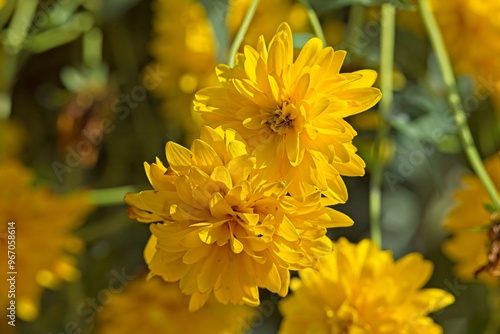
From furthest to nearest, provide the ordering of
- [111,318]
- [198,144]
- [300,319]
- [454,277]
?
[454,277], [111,318], [300,319], [198,144]

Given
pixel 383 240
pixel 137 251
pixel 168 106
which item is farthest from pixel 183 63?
pixel 383 240

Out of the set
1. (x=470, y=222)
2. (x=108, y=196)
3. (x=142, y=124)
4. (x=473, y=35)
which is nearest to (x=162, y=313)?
(x=108, y=196)

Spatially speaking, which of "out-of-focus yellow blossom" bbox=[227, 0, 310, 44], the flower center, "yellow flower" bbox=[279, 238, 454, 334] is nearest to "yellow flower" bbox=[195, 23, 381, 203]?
the flower center

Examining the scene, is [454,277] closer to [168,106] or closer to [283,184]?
[168,106]

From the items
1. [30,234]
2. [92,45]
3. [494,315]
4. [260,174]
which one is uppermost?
[260,174]

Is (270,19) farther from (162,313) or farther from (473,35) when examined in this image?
(162,313)

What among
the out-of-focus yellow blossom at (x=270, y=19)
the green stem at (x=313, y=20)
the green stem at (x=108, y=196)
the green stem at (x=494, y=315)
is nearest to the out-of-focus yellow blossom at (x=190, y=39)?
the out-of-focus yellow blossom at (x=270, y=19)
